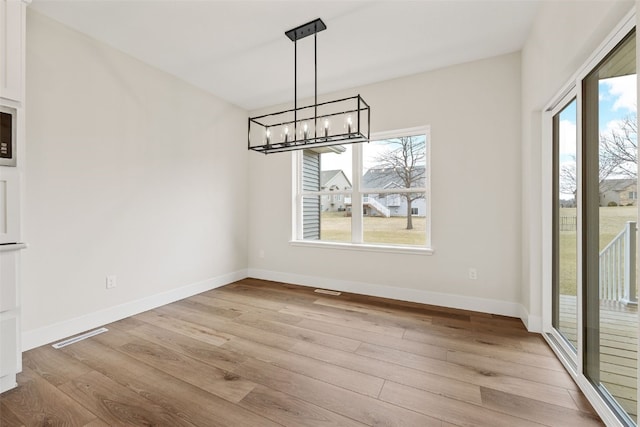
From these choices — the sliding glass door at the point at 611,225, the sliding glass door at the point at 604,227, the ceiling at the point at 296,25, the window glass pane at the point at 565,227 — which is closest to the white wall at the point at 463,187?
the ceiling at the point at 296,25

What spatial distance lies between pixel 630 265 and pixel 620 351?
491mm

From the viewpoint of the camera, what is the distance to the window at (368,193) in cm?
347

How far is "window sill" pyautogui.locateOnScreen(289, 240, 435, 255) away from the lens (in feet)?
11.0

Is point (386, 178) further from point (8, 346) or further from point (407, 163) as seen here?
point (8, 346)

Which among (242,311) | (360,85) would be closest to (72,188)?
(242,311)

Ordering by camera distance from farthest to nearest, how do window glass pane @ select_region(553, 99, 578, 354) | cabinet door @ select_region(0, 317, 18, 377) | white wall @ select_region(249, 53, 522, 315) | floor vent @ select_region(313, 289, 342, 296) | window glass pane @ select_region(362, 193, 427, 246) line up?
floor vent @ select_region(313, 289, 342, 296)
window glass pane @ select_region(362, 193, 427, 246)
white wall @ select_region(249, 53, 522, 315)
window glass pane @ select_region(553, 99, 578, 354)
cabinet door @ select_region(0, 317, 18, 377)

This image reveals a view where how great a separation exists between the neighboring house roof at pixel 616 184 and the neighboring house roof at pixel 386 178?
190 centimetres

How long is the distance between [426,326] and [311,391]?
1.45 meters

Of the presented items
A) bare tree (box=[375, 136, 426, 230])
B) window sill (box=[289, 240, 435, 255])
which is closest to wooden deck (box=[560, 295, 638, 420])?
window sill (box=[289, 240, 435, 255])

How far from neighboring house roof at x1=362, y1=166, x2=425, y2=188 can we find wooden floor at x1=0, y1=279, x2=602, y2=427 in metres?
1.59

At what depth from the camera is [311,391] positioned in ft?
5.74

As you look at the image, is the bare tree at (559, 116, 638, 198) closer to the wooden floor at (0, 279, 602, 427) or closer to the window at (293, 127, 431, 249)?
the wooden floor at (0, 279, 602, 427)

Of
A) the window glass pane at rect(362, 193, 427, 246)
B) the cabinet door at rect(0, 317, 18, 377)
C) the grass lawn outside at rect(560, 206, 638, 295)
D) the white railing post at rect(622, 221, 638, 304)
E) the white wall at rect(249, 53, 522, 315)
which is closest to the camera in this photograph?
the white railing post at rect(622, 221, 638, 304)

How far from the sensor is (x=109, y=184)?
2.81m
